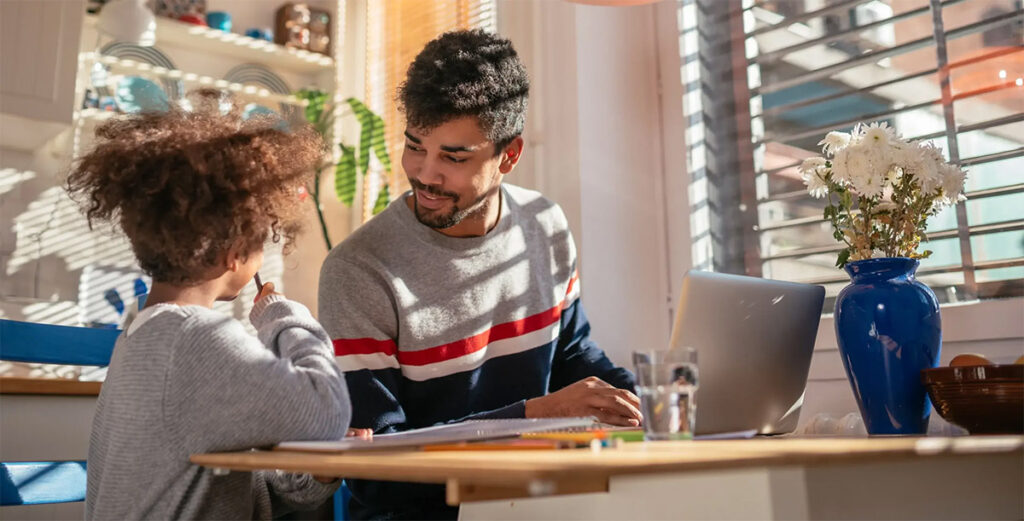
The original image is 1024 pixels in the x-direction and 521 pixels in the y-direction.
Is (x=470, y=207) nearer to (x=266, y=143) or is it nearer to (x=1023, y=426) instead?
(x=266, y=143)

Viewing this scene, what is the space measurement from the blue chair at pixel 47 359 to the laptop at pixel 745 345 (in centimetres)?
94

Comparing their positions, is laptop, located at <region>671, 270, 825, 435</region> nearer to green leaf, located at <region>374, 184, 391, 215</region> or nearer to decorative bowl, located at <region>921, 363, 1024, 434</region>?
decorative bowl, located at <region>921, 363, 1024, 434</region>

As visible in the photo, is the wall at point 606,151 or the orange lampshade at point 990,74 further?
the wall at point 606,151

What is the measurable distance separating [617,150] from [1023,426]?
1443 mm

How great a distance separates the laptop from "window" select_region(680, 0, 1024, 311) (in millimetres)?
711

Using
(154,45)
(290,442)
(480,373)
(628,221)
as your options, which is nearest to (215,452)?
(290,442)

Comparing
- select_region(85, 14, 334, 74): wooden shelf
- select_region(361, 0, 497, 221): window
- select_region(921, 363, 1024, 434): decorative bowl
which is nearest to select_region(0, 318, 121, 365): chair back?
select_region(921, 363, 1024, 434): decorative bowl

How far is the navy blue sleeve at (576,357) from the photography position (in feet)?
5.71

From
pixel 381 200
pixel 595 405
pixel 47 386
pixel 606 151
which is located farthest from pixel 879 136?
pixel 381 200

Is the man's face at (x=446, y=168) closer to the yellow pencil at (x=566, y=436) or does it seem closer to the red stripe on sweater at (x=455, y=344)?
the red stripe on sweater at (x=455, y=344)

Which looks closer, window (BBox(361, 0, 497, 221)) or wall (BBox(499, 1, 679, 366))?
wall (BBox(499, 1, 679, 366))

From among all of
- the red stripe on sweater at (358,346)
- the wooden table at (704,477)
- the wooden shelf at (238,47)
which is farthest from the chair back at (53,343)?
the wooden shelf at (238,47)

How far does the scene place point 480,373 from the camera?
1.60m

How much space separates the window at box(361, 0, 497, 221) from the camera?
2.88 m
